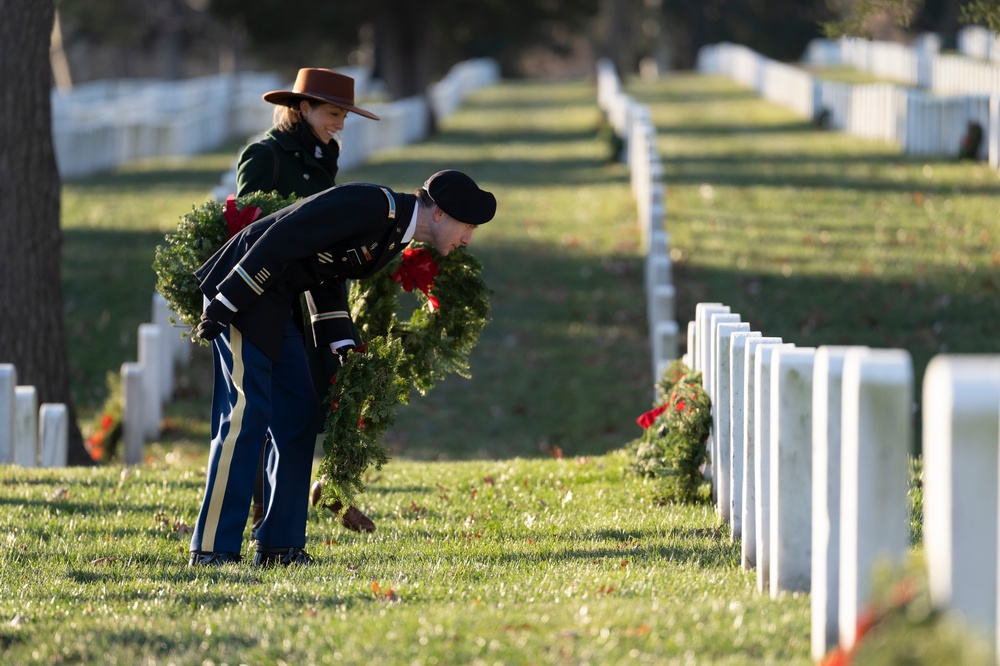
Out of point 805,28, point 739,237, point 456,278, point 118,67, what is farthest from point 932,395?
point 118,67

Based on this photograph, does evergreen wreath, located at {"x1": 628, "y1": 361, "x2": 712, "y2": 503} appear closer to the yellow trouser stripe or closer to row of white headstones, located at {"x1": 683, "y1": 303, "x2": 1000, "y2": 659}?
row of white headstones, located at {"x1": 683, "y1": 303, "x2": 1000, "y2": 659}

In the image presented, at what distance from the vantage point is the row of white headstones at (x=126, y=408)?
→ 946cm

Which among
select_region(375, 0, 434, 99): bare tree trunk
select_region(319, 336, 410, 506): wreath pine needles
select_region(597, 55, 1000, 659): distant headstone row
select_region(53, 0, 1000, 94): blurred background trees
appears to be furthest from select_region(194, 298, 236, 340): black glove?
select_region(375, 0, 434, 99): bare tree trunk

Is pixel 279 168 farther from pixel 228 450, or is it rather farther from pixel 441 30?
pixel 441 30

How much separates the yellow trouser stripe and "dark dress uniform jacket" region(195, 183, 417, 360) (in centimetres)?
8

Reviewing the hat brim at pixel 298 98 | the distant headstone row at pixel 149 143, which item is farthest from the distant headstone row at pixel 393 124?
the hat brim at pixel 298 98

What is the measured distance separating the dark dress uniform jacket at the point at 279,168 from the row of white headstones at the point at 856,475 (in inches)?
94.0

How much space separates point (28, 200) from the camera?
1027cm

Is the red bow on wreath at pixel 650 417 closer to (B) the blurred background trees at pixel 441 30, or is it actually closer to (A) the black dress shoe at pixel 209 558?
(A) the black dress shoe at pixel 209 558

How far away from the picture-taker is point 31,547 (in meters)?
6.27

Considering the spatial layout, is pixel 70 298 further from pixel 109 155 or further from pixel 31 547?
pixel 109 155

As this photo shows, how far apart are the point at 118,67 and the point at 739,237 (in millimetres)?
78594

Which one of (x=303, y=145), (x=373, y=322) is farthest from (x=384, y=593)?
(x=303, y=145)

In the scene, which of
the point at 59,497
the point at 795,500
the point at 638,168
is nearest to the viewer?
the point at 795,500
